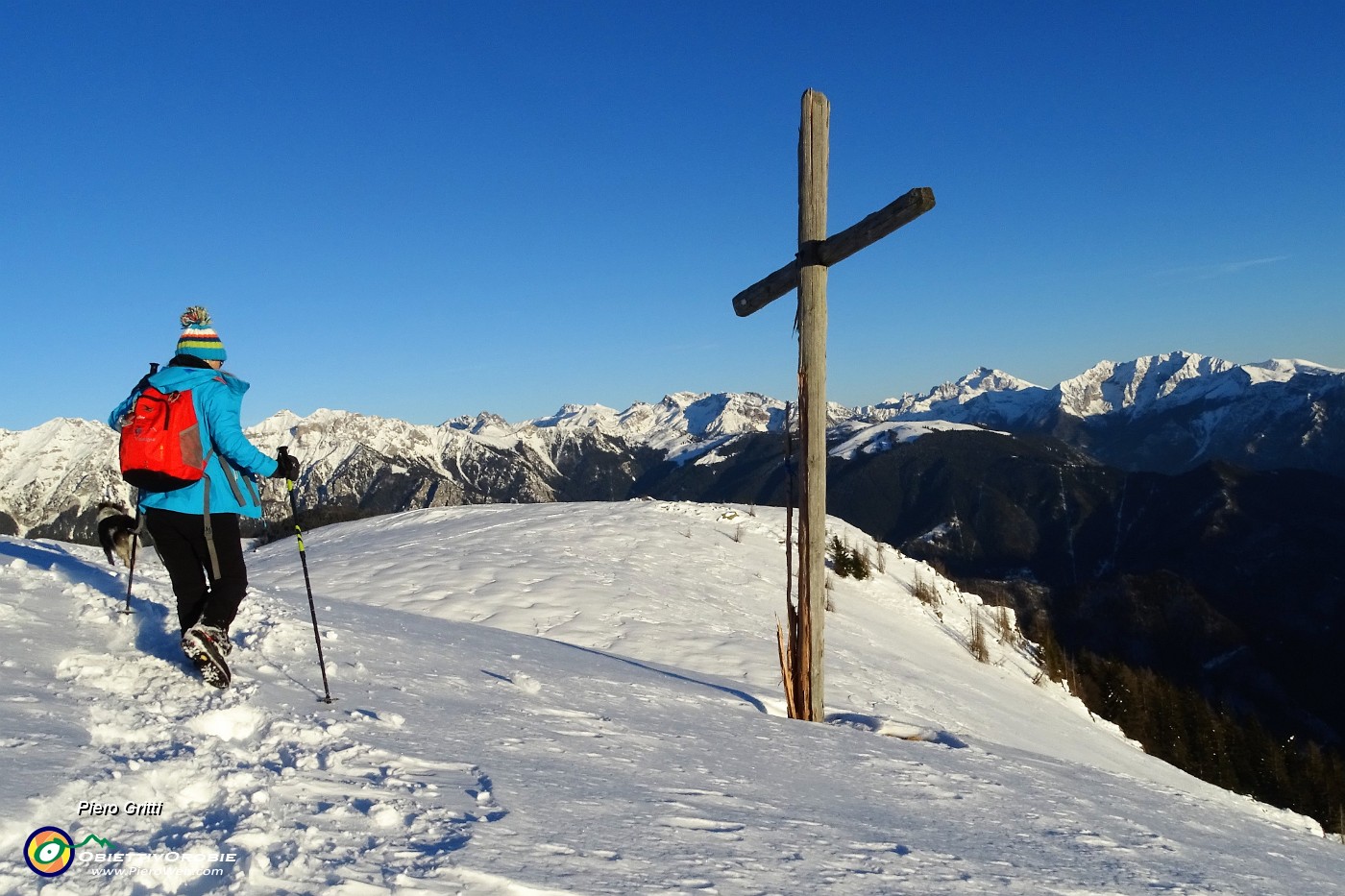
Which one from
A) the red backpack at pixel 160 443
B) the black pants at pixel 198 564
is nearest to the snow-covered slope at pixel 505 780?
the black pants at pixel 198 564

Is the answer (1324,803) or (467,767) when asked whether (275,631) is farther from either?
(1324,803)

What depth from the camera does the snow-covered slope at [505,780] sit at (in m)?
2.71

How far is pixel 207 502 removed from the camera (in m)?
4.80

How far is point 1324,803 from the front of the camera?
34.2 metres

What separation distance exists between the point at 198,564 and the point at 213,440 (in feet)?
2.49

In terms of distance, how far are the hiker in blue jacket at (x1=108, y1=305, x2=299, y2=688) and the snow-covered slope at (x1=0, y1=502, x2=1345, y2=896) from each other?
425 millimetres

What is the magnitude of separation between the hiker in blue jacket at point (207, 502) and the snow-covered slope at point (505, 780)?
425mm

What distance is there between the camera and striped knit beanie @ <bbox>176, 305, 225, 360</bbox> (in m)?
4.93

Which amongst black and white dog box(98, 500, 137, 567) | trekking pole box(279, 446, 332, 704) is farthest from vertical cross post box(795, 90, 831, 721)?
black and white dog box(98, 500, 137, 567)

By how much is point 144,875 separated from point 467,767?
1540 millimetres

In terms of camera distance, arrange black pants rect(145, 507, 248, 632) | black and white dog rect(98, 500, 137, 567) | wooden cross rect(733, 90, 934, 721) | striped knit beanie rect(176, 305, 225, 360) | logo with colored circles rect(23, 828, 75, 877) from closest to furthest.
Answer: logo with colored circles rect(23, 828, 75, 877) < black pants rect(145, 507, 248, 632) < striped knit beanie rect(176, 305, 225, 360) < black and white dog rect(98, 500, 137, 567) < wooden cross rect(733, 90, 934, 721)

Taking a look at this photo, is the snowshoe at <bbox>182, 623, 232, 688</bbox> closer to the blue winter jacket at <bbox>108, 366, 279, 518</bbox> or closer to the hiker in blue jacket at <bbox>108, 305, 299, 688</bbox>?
the hiker in blue jacket at <bbox>108, 305, 299, 688</bbox>

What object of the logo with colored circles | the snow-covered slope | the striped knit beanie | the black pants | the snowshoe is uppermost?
the striped knit beanie

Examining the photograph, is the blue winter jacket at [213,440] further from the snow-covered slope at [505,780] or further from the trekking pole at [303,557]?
the snow-covered slope at [505,780]
